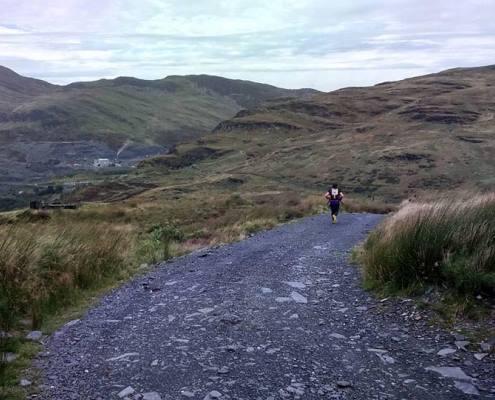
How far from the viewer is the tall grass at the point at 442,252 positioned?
22.7 ft

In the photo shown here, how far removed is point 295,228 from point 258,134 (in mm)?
89984

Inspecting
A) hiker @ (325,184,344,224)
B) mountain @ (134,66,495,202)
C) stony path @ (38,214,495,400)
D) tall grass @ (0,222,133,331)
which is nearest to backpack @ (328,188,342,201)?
hiker @ (325,184,344,224)

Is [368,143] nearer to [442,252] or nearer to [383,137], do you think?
[383,137]

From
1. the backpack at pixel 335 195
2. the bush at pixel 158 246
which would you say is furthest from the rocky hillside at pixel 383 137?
the bush at pixel 158 246

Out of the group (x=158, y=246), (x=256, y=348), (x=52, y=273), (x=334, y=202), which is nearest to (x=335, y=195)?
(x=334, y=202)

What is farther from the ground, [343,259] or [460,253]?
[460,253]

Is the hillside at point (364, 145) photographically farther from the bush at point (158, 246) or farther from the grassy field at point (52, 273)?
the grassy field at point (52, 273)

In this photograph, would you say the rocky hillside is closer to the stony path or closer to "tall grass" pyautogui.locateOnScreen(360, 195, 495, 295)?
"tall grass" pyautogui.locateOnScreen(360, 195, 495, 295)

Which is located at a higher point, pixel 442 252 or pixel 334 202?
pixel 442 252

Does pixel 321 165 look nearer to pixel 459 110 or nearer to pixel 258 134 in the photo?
pixel 459 110

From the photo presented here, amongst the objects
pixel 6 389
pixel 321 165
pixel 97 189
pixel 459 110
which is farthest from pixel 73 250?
pixel 459 110

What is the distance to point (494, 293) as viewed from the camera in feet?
21.6

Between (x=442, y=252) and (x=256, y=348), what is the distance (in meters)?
3.15

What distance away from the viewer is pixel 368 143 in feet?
238
